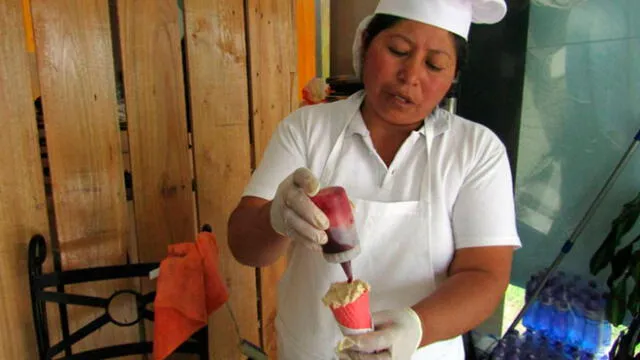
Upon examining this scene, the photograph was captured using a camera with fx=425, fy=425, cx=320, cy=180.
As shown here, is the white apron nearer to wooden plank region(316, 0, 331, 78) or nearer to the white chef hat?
the white chef hat

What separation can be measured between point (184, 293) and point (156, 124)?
0.59 m

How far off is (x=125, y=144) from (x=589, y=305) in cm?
201

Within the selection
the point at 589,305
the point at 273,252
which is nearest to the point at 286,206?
the point at 273,252

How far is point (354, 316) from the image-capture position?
712 millimetres

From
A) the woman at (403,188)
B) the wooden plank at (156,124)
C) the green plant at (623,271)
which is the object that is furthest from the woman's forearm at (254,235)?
the green plant at (623,271)

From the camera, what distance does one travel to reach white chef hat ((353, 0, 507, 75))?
947 mm

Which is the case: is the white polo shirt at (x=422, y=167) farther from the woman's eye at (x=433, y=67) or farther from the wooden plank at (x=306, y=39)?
the wooden plank at (x=306, y=39)

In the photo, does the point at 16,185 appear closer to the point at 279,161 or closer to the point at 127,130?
the point at 127,130

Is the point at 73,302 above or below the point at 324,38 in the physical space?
→ below

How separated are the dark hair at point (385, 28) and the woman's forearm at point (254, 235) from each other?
0.49m

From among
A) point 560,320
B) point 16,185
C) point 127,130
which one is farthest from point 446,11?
point 560,320

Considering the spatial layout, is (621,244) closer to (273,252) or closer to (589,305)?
(589,305)

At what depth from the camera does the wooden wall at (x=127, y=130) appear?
48.6 inches

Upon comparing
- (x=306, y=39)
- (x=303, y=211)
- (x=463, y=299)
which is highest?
(x=306, y=39)
